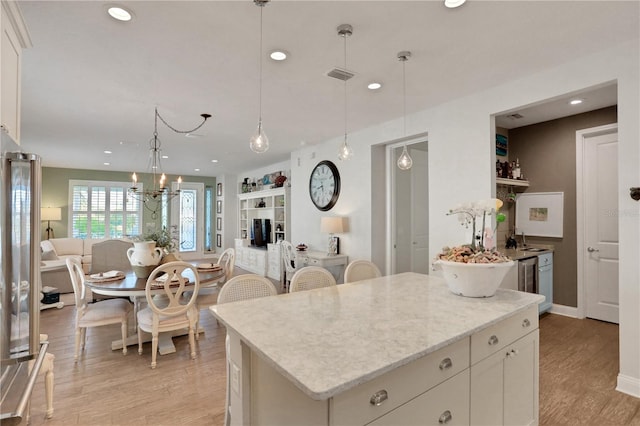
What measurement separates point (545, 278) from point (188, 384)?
4.25 metres

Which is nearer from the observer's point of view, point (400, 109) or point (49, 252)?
point (400, 109)

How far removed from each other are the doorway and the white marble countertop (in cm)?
254

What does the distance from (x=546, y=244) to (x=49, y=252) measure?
806 cm

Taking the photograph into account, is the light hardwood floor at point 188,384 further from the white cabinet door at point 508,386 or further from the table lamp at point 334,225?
the table lamp at point 334,225

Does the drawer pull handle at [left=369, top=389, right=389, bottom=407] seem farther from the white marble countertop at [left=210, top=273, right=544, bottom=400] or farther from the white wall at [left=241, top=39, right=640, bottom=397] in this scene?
the white wall at [left=241, top=39, right=640, bottom=397]

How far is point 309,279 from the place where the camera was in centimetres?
243

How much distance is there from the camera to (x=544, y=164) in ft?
14.7

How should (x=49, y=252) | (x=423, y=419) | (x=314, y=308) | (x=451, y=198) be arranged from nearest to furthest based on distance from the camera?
(x=423, y=419) → (x=314, y=308) → (x=451, y=198) → (x=49, y=252)

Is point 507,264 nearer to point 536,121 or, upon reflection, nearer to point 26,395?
point 26,395

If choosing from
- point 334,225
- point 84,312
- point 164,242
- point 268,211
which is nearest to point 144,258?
point 164,242

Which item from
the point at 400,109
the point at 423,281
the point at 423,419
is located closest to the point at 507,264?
the point at 423,281

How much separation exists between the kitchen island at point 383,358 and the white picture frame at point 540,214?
300 centimetres

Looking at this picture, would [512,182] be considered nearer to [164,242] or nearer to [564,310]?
[564,310]

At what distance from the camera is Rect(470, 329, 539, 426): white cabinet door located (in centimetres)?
156
